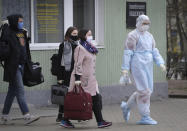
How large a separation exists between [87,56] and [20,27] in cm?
132

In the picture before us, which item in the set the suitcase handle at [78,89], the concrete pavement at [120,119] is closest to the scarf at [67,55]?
the suitcase handle at [78,89]

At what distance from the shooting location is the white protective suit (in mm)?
9883

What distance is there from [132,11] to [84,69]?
423cm

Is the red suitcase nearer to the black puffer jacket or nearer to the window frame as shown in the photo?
the black puffer jacket

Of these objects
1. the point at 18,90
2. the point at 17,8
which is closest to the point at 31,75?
the point at 18,90

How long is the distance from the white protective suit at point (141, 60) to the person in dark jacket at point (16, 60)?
→ 1652 mm

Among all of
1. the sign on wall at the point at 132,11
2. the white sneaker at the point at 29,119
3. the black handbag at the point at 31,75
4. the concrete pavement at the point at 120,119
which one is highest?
the sign on wall at the point at 132,11

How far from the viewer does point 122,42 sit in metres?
13.3

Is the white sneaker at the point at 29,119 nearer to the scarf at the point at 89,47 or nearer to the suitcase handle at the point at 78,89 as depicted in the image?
the suitcase handle at the point at 78,89

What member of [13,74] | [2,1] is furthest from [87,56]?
[2,1]

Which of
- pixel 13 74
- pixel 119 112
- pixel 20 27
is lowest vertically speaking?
pixel 119 112

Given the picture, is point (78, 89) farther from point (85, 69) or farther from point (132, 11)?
point (132, 11)

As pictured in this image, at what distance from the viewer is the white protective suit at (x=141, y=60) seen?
9.88 meters

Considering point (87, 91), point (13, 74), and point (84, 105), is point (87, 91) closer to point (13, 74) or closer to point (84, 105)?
point (84, 105)
